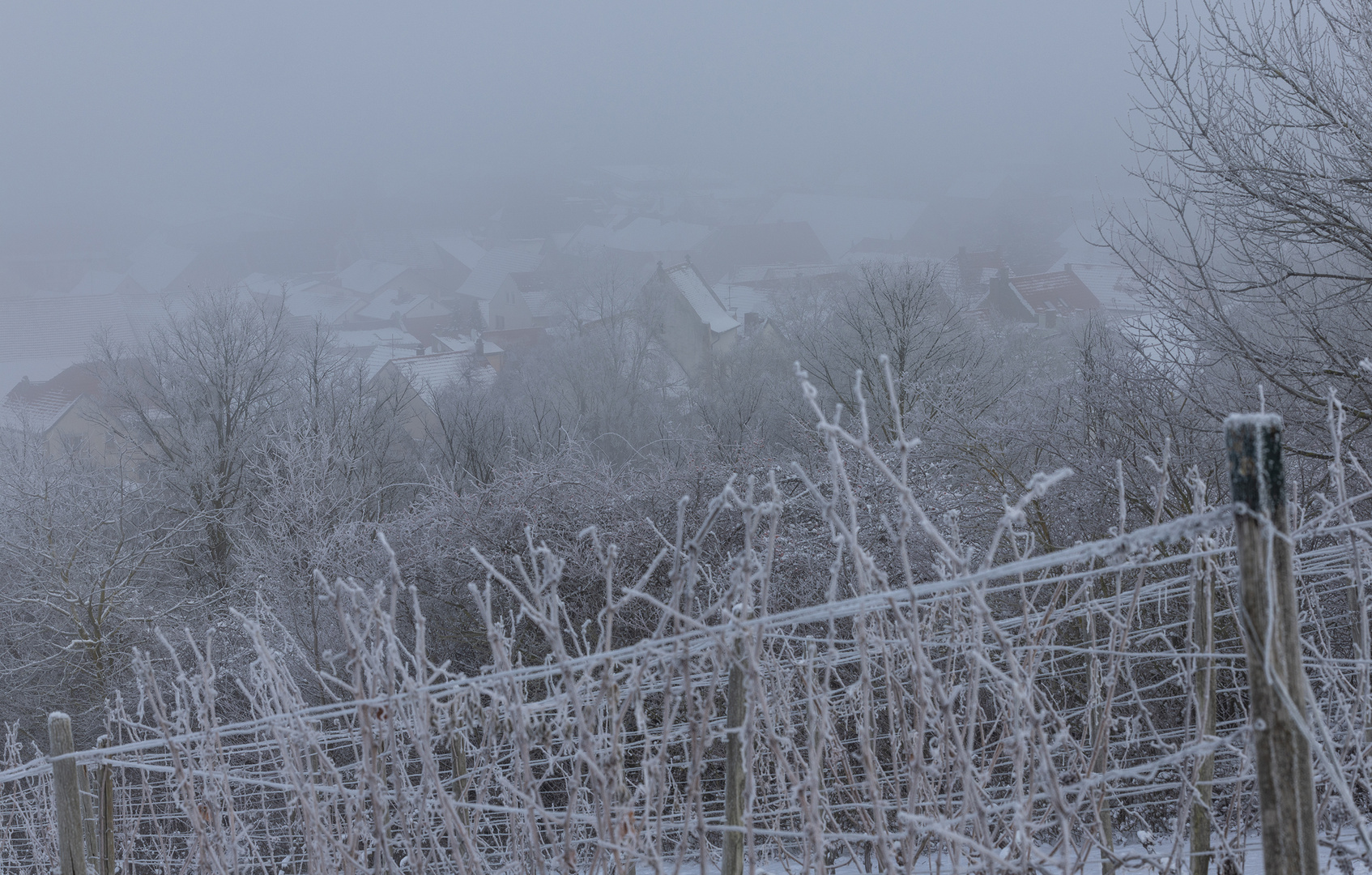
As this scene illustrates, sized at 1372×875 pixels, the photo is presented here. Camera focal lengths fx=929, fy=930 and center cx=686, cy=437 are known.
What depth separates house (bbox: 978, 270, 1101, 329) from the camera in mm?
36062

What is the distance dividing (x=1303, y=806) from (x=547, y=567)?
3.58 ft

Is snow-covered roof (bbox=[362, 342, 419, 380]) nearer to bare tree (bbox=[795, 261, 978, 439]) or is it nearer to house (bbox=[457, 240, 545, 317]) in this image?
house (bbox=[457, 240, 545, 317])

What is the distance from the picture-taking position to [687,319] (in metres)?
38.9

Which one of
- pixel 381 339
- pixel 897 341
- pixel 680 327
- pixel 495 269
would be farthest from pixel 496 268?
pixel 897 341

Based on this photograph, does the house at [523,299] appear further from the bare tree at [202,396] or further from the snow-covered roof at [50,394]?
the bare tree at [202,396]

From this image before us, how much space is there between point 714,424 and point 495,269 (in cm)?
3625

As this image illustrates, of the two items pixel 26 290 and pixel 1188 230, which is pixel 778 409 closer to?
pixel 1188 230

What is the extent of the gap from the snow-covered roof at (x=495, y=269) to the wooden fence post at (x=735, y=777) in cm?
5301

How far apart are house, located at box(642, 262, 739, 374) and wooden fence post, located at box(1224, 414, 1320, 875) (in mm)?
34732

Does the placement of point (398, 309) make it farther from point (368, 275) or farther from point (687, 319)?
point (687, 319)

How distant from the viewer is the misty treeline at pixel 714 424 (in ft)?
18.2

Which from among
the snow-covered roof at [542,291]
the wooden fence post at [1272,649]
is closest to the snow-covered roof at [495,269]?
the snow-covered roof at [542,291]

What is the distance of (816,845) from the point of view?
154 cm

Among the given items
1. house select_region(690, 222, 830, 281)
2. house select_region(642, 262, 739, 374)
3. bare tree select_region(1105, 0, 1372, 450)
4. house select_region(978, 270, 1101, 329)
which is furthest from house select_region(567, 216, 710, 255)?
bare tree select_region(1105, 0, 1372, 450)
